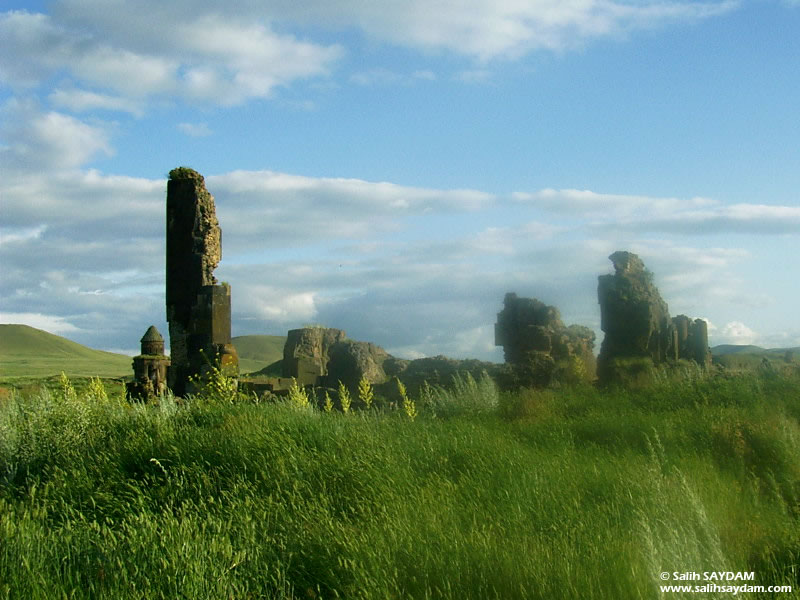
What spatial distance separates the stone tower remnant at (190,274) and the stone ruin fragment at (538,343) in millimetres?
8174

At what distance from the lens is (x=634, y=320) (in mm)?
21891

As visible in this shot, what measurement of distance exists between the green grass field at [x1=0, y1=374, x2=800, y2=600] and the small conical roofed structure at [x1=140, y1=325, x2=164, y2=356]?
435 inches

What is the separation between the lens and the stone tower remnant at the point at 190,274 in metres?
16.7

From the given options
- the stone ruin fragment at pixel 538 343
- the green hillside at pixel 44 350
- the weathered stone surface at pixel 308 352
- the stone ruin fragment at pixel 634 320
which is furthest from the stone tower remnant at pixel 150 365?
the green hillside at pixel 44 350

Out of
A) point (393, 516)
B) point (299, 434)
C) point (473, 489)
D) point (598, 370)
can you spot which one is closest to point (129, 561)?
point (393, 516)

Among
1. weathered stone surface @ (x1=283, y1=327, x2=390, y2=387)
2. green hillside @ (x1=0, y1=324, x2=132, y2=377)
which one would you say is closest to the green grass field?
weathered stone surface @ (x1=283, y1=327, x2=390, y2=387)

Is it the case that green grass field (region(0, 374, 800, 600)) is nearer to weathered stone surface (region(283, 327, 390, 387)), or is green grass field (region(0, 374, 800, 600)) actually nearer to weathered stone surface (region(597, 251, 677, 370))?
weathered stone surface (region(597, 251, 677, 370))

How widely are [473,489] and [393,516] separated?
1.02m

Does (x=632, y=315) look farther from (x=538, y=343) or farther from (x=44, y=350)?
(x=44, y=350)

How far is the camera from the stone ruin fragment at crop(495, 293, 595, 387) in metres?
20.6

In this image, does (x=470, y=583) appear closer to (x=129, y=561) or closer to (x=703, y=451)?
(x=129, y=561)

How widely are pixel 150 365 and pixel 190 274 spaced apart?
16.8 ft

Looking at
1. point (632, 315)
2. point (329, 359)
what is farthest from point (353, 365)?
point (632, 315)

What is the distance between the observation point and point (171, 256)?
58.2ft
